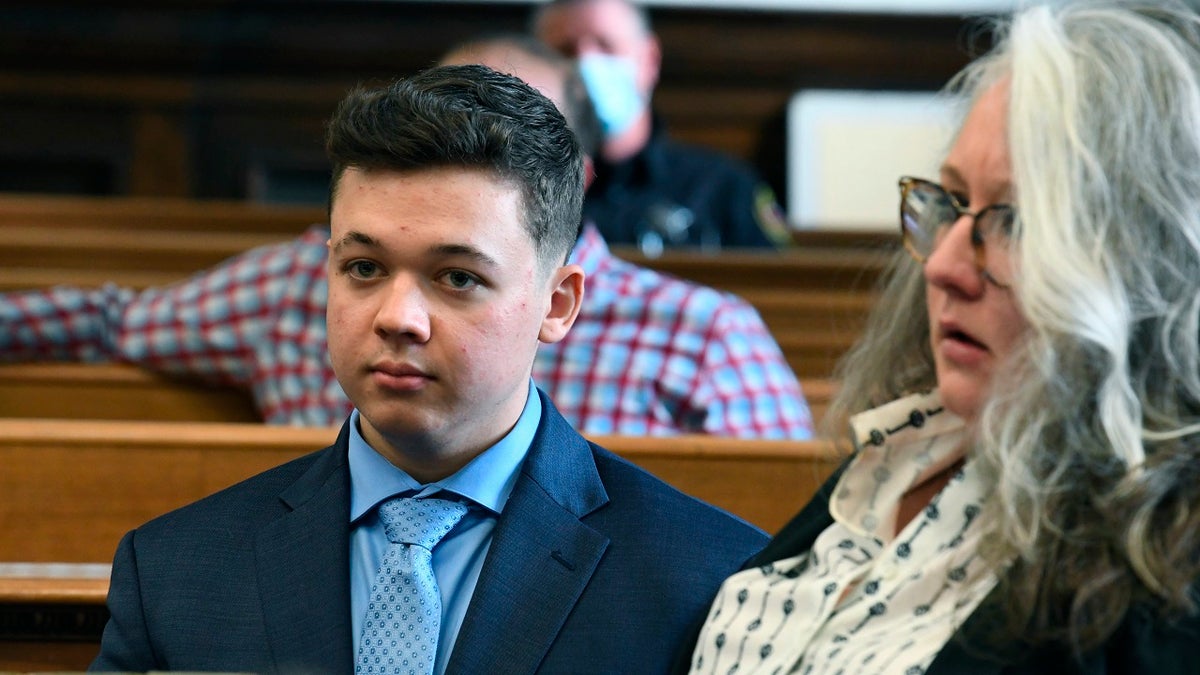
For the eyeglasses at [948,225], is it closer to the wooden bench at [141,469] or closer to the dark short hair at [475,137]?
the dark short hair at [475,137]

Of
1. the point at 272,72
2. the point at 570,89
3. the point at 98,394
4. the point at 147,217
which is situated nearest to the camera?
the point at 98,394

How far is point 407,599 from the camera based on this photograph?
1224mm

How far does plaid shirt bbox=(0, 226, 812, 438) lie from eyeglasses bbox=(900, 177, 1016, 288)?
95cm

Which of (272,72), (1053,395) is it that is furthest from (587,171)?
(272,72)

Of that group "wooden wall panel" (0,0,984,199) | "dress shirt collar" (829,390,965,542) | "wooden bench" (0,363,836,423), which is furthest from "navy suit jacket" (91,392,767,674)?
"wooden wall panel" (0,0,984,199)

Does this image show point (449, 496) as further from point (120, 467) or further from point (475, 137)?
point (120, 467)

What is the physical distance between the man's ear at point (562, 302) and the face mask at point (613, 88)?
236cm

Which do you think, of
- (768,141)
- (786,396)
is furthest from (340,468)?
(768,141)

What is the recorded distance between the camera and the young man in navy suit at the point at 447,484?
1.22m

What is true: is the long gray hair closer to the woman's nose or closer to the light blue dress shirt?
the woman's nose

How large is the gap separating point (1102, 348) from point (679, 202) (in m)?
2.75

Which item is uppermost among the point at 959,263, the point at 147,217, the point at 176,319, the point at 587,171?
the point at 959,263

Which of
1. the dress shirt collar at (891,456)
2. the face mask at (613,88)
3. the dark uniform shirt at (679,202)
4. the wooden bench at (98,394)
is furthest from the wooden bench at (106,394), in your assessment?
the face mask at (613,88)

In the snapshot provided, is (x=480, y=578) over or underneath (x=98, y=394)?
over
